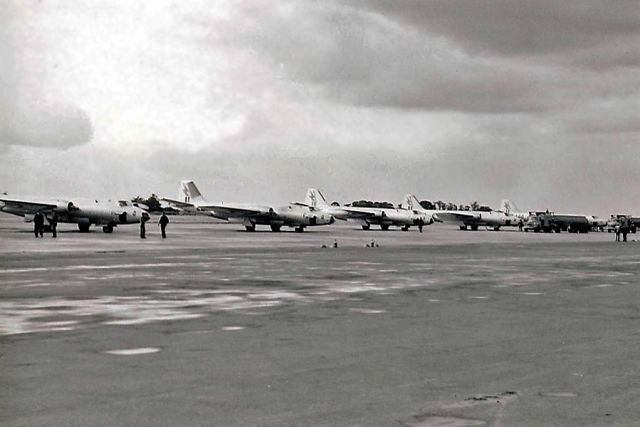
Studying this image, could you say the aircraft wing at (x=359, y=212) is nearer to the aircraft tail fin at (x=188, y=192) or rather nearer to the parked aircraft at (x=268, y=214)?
the parked aircraft at (x=268, y=214)

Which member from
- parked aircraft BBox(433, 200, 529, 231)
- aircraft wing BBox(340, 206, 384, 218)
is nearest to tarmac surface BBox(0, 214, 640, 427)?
aircraft wing BBox(340, 206, 384, 218)

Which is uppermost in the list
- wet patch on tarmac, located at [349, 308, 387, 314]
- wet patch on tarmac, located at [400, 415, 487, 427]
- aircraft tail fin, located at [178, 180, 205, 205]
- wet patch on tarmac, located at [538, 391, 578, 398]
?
aircraft tail fin, located at [178, 180, 205, 205]

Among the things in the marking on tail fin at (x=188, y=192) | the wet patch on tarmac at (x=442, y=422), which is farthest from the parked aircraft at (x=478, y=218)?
the wet patch on tarmac at (x=442, y=422)

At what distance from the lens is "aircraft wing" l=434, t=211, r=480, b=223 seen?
116438 mm

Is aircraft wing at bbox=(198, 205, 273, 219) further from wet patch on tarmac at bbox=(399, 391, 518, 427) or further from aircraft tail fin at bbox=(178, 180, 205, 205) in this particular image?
wet patch on tarmac at bbox=(399, 391, 518, 427)

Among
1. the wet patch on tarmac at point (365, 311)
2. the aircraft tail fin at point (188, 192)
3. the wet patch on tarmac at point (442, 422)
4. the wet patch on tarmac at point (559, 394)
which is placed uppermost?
the aircraft tail fin at point (188, 192)

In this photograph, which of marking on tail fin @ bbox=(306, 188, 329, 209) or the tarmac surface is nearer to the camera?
the tarmac surface

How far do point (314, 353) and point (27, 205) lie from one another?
199 feet

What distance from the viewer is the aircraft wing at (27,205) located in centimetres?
6481

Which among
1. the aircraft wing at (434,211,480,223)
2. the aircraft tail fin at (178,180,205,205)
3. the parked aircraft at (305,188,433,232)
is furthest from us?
the aircraft wing at (434,211,480,223)

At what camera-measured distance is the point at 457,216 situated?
119625 mm

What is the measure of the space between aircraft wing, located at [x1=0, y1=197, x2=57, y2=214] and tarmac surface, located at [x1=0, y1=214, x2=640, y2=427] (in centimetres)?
4504

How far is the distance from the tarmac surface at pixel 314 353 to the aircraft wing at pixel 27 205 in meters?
45.0

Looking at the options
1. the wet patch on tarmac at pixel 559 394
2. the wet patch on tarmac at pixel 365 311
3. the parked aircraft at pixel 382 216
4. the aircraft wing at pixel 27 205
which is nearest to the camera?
the wet patch on tarmac at pixel 559 394
